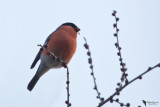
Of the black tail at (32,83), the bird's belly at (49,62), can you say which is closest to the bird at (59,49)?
the bird's belly at (49,62)

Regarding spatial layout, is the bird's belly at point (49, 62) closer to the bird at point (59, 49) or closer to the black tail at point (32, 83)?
the bird at point (59, 49)

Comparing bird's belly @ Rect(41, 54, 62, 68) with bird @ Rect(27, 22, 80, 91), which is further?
bird's belly @ Rect(41, 54, 62, 68)

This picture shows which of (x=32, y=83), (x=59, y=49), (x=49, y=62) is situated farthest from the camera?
(x=32, y=83)

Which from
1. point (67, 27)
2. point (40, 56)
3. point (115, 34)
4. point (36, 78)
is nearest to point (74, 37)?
point (67, 27)

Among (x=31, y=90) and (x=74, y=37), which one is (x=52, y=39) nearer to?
(x=74, y=37)

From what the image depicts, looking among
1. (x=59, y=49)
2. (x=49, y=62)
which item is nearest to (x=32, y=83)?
(x=49, y=62)

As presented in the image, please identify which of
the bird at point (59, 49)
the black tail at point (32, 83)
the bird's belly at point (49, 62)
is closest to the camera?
the bird at point (59, 49)

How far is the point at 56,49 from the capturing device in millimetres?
5078

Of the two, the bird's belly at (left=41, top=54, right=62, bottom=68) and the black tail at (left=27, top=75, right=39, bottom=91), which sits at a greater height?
the bird's belly at (left=41, top=54, right=62, bottom=68)

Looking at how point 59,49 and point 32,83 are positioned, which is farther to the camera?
point 32,83

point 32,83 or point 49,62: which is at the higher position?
point 49,62

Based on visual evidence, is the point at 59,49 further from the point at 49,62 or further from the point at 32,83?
the point at 32,83

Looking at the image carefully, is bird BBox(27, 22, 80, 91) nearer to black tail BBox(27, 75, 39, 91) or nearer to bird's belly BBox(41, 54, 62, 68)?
bird's belly BBox(41, 54, 62, 68)

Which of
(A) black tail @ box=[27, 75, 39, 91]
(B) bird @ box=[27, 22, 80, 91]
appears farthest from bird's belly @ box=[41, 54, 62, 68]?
(A) black tail @ box=[27, 75, 39, 91]
